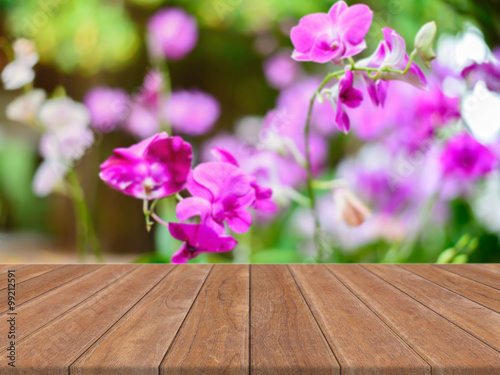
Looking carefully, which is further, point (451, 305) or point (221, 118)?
point (221, 118)

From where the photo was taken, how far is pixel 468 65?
1.77 meters

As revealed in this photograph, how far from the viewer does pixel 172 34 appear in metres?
1.71

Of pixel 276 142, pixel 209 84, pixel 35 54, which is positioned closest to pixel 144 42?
pixel 209 84

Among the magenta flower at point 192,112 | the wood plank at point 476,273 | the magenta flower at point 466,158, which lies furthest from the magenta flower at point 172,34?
the wood plank at point 476,273

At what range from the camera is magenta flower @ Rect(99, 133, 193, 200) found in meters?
1.33

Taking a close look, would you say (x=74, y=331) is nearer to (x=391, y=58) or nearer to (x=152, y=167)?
(x=152, y=167)

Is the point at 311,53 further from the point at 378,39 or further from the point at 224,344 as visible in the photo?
the point at 224,344

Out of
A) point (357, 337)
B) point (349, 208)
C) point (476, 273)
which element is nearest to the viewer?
point (357, 337)

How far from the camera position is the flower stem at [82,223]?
5.58ft

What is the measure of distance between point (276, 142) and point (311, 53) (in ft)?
1.41

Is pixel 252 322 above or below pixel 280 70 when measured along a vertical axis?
below

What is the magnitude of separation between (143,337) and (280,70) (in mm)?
1103

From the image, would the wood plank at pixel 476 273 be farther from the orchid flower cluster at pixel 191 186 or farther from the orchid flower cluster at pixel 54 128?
the orchid flower cluster at pixel 54 128

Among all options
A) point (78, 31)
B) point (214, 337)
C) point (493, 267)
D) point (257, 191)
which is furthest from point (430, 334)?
point (78, 31)
